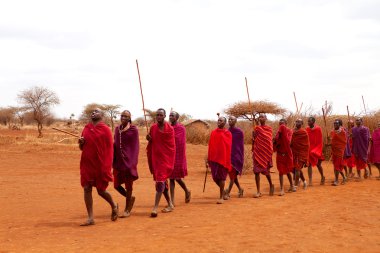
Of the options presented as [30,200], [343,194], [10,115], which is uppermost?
[10,115]

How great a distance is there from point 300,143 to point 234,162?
94.1 inches

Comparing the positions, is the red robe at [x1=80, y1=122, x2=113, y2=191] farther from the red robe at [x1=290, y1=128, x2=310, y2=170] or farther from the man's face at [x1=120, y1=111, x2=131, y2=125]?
the red robe at [x1=290, y1=128, x2=310, y2=170]

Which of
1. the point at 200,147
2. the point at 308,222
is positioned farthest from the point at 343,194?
the point at 200,147

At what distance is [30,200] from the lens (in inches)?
401

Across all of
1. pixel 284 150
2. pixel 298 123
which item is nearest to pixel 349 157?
pixel 298 123

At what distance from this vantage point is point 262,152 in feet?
34.4

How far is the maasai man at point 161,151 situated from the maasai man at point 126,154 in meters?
0.37

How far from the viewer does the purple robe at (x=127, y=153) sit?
7.93 meters

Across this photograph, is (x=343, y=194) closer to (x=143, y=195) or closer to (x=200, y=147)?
(x=143, y=195)

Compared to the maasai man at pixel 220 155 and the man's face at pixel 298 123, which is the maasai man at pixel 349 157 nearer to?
the man's face at pixel 298 123

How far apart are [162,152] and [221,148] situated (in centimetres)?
193

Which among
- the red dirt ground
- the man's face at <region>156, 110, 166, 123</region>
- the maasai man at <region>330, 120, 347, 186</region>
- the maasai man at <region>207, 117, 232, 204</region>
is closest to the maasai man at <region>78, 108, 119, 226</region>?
the red dirt ground

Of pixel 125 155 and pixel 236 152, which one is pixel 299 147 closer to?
pixel 236 152

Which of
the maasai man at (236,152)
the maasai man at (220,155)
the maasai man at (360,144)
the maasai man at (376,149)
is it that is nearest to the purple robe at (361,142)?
the maasai man at (360,144)
